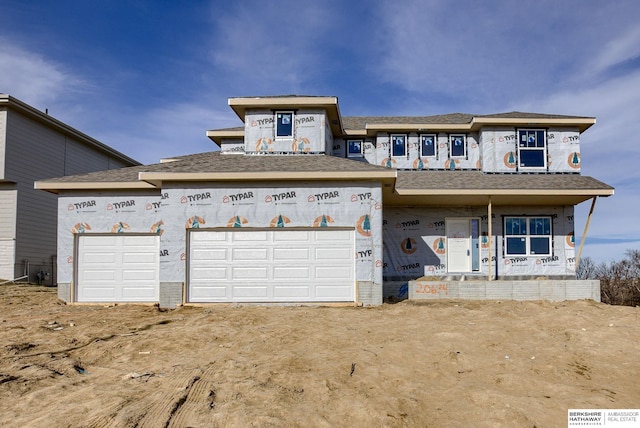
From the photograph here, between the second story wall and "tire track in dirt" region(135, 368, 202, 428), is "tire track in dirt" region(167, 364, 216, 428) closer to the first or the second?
"tire track in dirt" region(135, 368, 202, 428)

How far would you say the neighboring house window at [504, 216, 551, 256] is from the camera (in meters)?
17.0

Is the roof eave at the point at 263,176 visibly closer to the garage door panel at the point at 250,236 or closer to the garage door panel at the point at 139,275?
the garage door panel at the point at 250,236

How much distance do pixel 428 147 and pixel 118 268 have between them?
40.4ft

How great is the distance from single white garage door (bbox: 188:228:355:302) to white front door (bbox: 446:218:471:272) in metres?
5.96

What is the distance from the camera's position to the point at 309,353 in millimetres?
7566

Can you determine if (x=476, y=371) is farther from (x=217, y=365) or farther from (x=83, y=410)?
(x=83, y=410)

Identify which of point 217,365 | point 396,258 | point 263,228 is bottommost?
point 217,365

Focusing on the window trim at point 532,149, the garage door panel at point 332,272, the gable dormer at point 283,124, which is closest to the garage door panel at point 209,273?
the garage door panel at point 332,272

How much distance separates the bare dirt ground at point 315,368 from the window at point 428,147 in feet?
28.2

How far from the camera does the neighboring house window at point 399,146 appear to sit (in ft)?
61.3

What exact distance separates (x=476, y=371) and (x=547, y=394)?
3.59 ft

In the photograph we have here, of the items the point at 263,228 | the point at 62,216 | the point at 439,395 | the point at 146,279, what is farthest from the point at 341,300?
the point at 62,216

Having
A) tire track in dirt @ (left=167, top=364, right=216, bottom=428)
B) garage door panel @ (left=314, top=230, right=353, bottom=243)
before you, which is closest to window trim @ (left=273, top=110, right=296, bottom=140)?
garage door panel @ (left=314, top=230, right=353, bottom=243)

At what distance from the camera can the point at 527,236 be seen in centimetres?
1705
